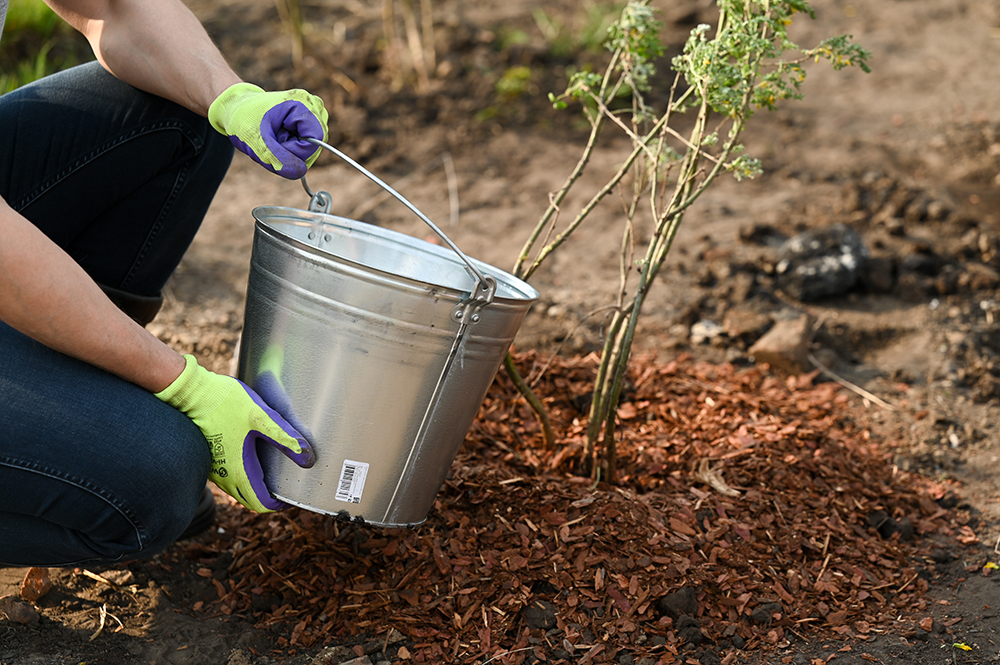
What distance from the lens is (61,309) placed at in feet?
4.43

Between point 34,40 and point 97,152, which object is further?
point 34,40

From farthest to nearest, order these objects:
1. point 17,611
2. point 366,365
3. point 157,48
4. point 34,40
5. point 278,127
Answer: point 34,40 → point 157,48 → point 17,611 → point 278,127 → point 366,365

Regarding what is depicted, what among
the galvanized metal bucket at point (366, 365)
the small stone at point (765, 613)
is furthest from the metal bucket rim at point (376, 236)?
the small stone at point (765, 613)

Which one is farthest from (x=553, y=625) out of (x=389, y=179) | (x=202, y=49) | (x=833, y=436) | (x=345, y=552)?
(x=389, y=179)

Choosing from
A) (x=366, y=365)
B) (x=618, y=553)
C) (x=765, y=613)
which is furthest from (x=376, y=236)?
(x=765, y=613)

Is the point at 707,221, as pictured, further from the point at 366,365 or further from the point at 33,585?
the point at 33,585

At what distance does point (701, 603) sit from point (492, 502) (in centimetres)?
52

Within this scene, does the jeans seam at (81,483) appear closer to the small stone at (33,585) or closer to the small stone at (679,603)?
the small stone at (33,585)

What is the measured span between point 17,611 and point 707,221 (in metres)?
3.06

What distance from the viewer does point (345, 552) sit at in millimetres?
1847

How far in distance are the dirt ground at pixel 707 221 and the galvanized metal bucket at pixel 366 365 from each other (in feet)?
1.30

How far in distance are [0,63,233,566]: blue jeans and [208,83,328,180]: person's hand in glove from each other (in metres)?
0.35

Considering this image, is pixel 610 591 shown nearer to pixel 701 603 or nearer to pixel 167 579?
pixel 701 603

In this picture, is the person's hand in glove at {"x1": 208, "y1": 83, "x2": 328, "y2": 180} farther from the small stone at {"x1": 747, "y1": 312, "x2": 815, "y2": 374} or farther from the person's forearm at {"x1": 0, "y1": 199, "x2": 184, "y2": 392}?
the small stone at {"x1": 747, "y1": 312, "x2": 815, "y2": 374}
